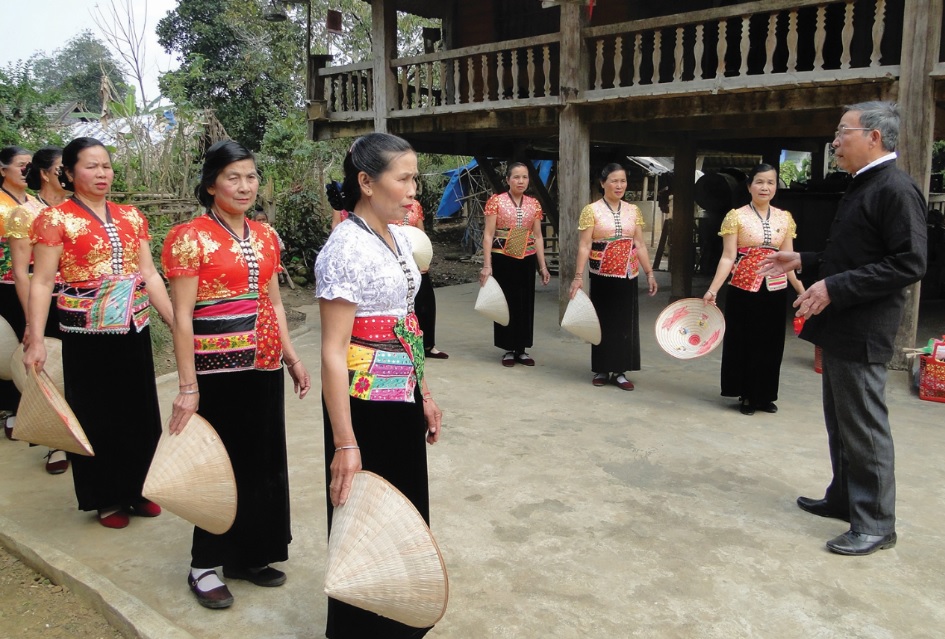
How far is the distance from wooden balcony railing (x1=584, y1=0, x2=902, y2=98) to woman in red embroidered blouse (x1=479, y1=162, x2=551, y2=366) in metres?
1.72

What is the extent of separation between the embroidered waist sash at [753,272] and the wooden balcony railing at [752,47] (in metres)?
1.96

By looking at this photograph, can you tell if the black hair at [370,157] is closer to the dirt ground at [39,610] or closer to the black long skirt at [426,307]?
the dirt ground at [39,610]

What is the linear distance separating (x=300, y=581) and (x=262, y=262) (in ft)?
4.04

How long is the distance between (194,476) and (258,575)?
60cm

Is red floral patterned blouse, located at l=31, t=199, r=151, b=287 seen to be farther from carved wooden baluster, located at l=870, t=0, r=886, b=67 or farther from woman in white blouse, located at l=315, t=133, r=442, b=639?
carved wooden baluster, located at l=870, t=0, r=886, b=67

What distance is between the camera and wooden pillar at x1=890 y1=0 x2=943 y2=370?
5.63 meters

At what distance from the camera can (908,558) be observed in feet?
10.2

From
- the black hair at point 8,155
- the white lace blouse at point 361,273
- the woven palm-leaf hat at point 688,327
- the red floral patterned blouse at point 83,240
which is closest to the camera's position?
the white lace blouse at point 361,273

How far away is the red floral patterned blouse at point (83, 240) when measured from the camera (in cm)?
324

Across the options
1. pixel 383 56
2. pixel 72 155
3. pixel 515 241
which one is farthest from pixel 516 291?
pixel 383 56

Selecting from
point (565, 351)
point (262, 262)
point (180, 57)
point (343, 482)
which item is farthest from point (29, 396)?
point (180, 57)

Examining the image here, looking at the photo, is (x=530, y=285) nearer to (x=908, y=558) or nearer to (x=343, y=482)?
(x=908, y=558)

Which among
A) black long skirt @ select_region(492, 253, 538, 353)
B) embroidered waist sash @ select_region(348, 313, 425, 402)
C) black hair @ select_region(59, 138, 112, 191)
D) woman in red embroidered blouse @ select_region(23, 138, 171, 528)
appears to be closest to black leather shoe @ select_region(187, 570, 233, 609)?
woman in red embroidered blouse @ select_region(23, 138, 171, 528)

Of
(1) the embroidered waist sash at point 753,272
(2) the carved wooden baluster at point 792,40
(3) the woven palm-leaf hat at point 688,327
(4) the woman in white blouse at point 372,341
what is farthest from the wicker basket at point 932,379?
(4) the woman in white blouse at point 372,341
